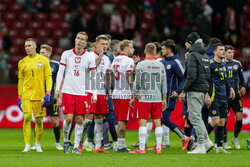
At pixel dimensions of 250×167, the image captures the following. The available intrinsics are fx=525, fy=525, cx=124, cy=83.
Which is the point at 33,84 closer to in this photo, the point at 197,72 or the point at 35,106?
the point at 35,106

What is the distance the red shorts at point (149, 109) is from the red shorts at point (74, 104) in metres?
1.18

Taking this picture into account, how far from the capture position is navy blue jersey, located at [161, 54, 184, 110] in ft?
42.1

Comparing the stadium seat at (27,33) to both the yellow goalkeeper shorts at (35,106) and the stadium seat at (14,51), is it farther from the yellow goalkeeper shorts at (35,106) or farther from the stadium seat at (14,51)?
the yellow goalkeeper shorts at (35,106)

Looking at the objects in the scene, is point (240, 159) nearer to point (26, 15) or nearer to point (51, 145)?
point (51, 145)

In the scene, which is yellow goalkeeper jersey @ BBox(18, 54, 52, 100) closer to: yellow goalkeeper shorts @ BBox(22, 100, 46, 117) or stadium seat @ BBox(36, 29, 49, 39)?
yellow goalkeeper shorts @ BBox(22, 100, 46, 117)

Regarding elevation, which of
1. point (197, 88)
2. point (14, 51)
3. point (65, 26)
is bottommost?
point (197, 88)

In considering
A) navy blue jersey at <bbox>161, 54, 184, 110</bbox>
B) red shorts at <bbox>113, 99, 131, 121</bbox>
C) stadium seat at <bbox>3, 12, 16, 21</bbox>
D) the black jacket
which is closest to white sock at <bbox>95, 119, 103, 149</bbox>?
red shorts at <bbox>113, 99, 131, 121</bbox>

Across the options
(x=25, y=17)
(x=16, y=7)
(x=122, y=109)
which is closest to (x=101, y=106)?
(x=122, y=109)

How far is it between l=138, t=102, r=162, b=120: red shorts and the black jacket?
698 millimetres

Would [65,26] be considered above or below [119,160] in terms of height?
above

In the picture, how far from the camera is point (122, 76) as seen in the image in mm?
12109

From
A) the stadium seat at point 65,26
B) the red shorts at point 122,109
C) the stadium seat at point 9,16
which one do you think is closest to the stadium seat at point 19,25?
the stadium seat at point 9,16

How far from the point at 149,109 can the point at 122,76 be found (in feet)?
4.14

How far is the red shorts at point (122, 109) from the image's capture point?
11.8m
